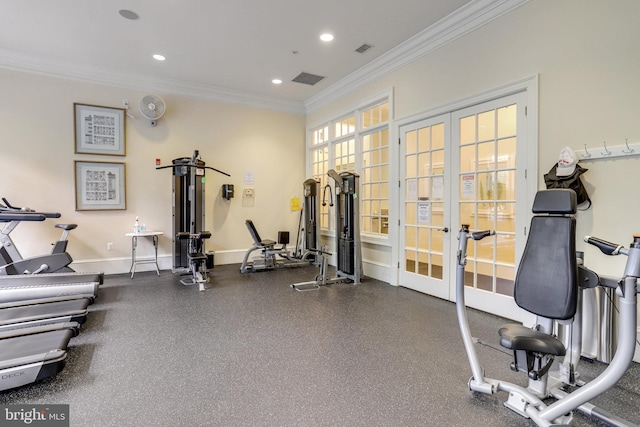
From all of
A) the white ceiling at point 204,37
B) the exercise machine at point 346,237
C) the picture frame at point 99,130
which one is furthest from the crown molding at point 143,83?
the exercise machine at point 346,237

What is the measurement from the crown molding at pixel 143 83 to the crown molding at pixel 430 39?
1529 mm

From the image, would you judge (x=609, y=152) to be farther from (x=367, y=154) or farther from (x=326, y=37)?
(x=326, y=37)

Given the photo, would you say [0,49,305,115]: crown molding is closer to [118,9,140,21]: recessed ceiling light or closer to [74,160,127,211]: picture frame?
[74,160,127,211]: picture frame

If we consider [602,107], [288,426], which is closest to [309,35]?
[602,107]

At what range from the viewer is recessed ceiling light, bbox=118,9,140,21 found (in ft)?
12.4

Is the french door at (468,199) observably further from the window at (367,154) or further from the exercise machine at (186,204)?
the exercise machine at (186,204)

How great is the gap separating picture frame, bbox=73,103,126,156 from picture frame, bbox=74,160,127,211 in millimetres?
234

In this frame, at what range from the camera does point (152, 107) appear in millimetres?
5672

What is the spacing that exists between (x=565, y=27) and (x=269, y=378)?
12.9 ft

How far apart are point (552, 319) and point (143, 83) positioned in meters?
6.63

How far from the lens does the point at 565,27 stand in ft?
9.73

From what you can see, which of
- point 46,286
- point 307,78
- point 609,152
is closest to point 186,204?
point 46,286

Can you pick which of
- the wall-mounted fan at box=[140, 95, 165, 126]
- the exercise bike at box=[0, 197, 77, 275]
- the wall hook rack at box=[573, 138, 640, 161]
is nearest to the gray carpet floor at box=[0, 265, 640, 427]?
the exercise bike at box=[0, 197, 77, 275]

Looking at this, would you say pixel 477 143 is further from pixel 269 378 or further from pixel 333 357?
pixel 269 378
